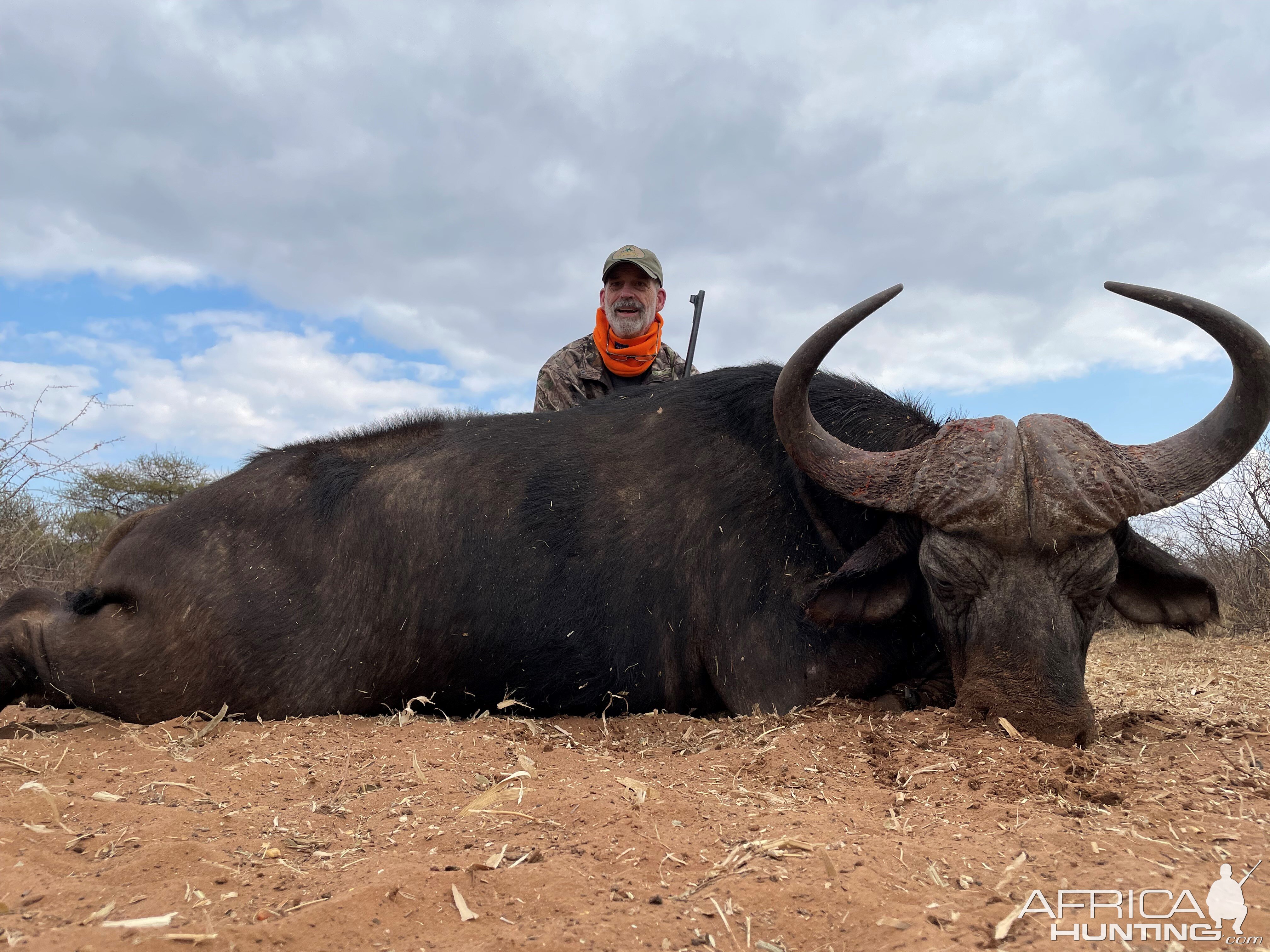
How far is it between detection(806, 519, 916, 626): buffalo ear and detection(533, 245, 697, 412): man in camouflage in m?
4.30

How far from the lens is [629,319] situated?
7.91 m

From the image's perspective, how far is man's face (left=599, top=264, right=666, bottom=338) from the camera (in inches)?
312

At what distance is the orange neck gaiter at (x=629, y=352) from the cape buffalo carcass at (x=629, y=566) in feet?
10.0

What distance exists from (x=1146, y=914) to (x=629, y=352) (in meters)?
6.43

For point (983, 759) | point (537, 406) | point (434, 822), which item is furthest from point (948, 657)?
point (537, 406)

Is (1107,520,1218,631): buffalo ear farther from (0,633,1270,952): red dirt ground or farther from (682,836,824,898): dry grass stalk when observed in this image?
(682,836,824,898): dry grass stalk

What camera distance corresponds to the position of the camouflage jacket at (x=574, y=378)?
7.89 m

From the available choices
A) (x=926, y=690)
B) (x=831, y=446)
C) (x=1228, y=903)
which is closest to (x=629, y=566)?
(x=831, y=446)

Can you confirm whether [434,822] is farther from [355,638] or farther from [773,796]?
[355,638]

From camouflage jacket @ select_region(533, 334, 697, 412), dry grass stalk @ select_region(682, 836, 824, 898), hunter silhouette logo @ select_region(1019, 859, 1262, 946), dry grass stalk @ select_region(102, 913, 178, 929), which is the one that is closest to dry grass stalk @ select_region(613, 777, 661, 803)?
dry grass stalk @ select_region(682, 836, 824, 898)

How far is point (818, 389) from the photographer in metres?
4.67

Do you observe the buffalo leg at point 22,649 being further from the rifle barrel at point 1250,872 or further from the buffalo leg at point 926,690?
the rifle barrel at point 1250,872

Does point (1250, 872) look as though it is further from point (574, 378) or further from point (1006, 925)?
point (574, 378)

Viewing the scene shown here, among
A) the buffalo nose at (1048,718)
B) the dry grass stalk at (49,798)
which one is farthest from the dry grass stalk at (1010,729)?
the dry grass stalk at (49,798)
